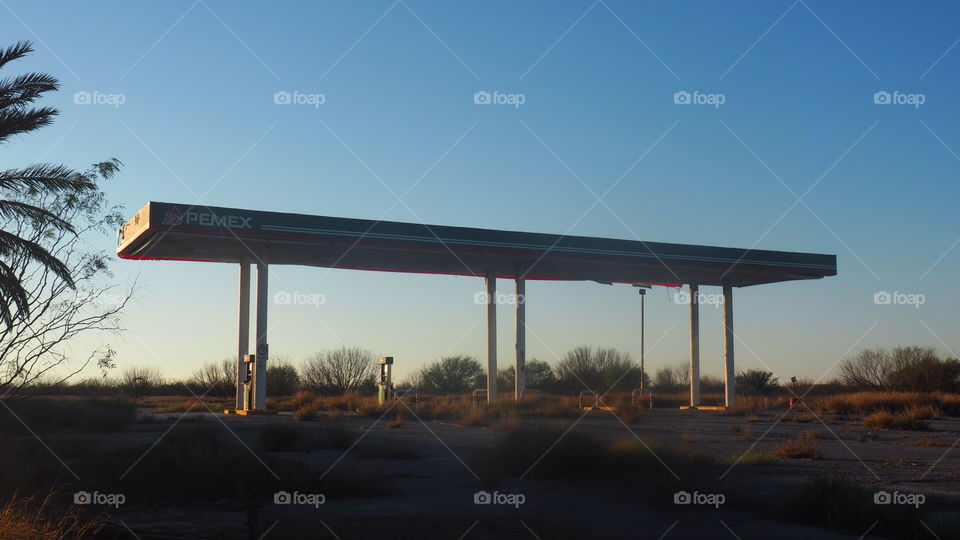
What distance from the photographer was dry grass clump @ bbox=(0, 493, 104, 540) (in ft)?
24.7

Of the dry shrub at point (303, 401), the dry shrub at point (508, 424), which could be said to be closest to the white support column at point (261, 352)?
the dry shrub at point (303, 401)

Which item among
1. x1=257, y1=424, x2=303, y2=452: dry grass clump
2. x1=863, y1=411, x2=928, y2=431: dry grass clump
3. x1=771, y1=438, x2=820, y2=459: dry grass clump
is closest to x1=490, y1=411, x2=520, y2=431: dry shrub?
x1=257, y1=424, x2=303, y2=452: dry grass clump

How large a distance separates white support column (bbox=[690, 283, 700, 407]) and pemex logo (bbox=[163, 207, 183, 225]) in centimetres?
2218

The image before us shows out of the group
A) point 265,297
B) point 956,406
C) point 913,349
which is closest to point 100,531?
point 265,297

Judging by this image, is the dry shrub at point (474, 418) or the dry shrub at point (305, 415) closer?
the dry shrub at point (474, 418)

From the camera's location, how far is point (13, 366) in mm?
12375

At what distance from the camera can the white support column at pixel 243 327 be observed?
30.5 meters

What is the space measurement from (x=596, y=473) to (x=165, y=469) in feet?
18.5

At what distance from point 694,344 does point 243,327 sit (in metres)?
18.7

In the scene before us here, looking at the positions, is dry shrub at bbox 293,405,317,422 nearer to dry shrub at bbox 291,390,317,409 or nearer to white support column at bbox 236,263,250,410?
white support column at bbox 236,263,250,410

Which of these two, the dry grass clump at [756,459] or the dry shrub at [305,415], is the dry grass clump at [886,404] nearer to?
the dry shrub at [305,415]

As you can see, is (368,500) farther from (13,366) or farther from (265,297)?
(265,297)

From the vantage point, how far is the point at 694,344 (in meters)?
39.1

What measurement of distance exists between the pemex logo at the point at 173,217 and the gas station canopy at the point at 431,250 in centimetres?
3
